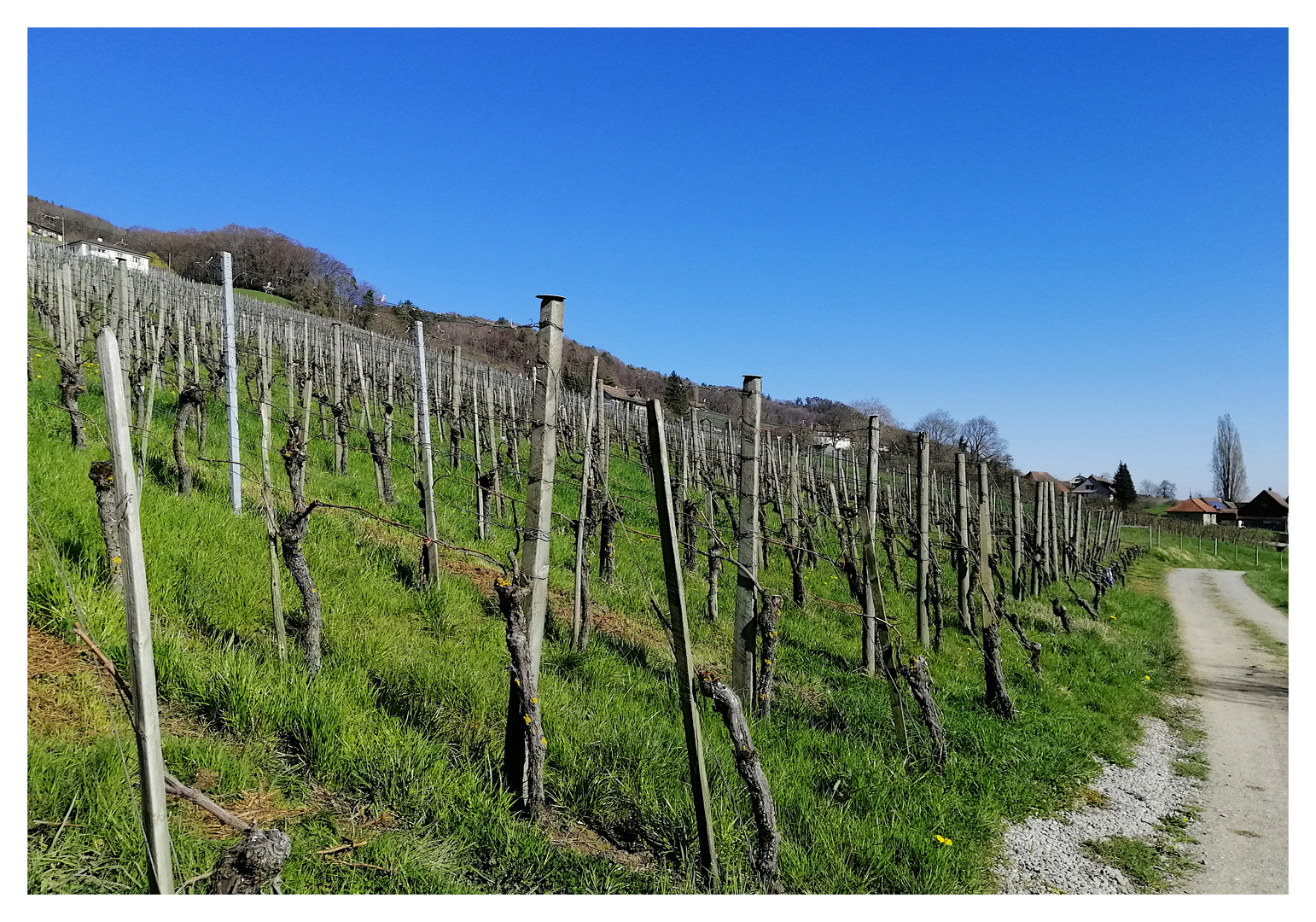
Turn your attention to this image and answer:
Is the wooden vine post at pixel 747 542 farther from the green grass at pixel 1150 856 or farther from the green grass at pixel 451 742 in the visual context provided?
the green grass at pixel 1150 856

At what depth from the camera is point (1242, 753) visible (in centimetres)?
657

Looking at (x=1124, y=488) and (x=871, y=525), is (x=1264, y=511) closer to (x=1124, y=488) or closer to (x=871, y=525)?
(x=1124, y=488)

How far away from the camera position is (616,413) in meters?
34.0

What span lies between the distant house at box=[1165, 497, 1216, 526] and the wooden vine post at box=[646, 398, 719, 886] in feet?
217

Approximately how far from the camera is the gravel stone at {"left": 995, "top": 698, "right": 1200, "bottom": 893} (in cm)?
410

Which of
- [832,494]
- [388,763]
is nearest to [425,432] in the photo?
[388,763]

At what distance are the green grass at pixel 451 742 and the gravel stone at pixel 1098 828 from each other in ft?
0.44

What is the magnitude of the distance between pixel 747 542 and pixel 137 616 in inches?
162

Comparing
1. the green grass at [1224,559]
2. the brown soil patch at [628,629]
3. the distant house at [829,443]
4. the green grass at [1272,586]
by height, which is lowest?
the green grass at [1224,559]

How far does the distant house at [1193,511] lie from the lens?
2194 inches

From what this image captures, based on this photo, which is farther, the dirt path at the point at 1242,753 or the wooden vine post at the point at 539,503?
the dirt path at the point at 1242,753

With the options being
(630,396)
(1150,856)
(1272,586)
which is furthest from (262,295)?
(1150,856)

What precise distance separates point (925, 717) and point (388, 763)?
3836 mm

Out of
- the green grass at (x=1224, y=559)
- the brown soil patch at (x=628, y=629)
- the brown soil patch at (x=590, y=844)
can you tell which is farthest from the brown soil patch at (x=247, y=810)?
the green grass at (x=1224, y=559)
